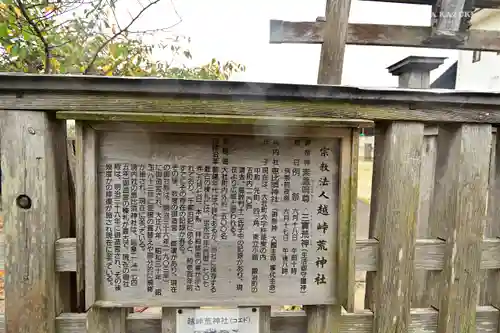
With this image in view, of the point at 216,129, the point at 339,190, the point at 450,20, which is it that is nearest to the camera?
the point at 216,129

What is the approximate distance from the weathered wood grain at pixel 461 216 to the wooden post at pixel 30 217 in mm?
2171

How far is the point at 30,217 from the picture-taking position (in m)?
1.74

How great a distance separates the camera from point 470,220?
6.35ft

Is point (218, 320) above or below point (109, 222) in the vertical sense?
below

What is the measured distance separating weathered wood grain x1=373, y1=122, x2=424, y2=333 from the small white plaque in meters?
0.71

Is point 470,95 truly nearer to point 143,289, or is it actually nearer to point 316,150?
point 316,150

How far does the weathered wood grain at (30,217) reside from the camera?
1.70 m

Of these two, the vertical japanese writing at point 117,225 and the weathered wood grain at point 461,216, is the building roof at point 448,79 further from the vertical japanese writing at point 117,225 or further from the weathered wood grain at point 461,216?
the vertical japanese writing at point 117,225

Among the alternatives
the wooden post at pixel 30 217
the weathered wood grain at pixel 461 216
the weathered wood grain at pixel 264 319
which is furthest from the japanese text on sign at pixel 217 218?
the weathered wood grain at pixel 461 216

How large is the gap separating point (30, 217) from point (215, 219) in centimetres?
94

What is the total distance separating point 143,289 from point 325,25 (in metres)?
2.32

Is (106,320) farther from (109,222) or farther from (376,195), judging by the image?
(376,195)

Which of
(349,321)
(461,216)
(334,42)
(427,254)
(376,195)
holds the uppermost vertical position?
(334,42)

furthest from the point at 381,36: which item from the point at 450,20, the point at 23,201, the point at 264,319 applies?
the point at 23,201
